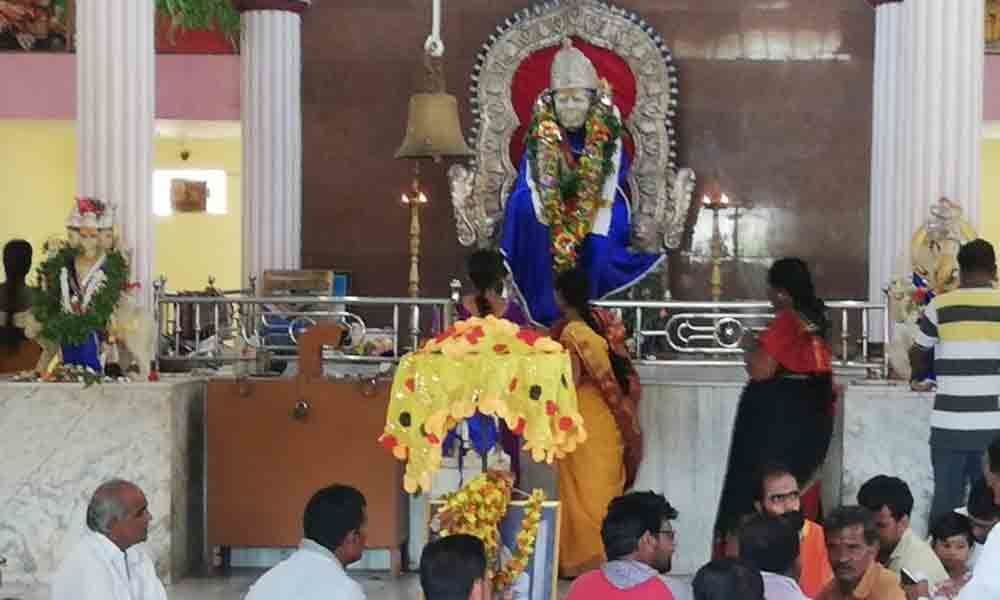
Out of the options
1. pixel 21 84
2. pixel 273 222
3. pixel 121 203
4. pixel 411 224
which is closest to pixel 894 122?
pixel 411 224

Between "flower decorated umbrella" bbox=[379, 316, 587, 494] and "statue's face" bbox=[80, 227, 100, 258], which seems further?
"statue's face" bbox=[80, 227, 100, 258]

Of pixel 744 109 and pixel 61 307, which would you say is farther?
pixel 744 109

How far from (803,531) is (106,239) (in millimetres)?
4750

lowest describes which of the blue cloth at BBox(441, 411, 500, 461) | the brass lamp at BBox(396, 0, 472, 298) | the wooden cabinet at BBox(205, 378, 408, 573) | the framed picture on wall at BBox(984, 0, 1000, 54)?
the wooden cabinet at BBox(205, 378, 408, 573)

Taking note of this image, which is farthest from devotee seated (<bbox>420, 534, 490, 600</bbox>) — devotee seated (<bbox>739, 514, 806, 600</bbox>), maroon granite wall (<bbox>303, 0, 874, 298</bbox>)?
maroon granite wall (<bbox>303, 0, 874, 298</bbox>)

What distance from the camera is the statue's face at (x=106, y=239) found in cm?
1018

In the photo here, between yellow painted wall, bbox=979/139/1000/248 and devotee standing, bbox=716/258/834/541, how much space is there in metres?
11.4

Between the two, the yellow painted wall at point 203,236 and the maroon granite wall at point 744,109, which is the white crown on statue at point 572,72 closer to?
the maroon granite wall at point 744,109

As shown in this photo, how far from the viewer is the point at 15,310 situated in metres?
11.7

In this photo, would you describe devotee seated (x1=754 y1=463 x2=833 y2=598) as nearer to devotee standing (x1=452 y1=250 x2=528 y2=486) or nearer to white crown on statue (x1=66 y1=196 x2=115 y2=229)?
devotee standing (x1=452 y1=250 x2=528 y2=486)

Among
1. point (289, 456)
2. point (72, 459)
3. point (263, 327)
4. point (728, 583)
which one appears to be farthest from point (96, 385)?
point (728, 583)

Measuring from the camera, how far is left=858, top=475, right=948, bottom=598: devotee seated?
713 centimetres

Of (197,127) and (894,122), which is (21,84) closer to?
(197,127)

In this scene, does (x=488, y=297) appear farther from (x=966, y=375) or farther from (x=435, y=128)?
(x=435, y=128)
